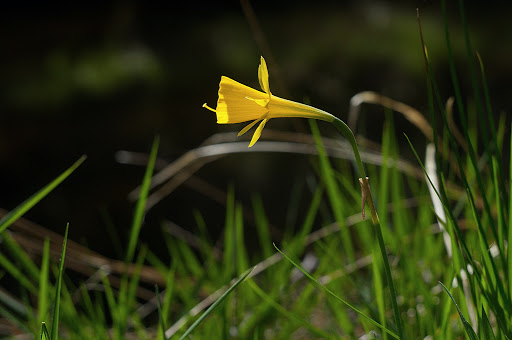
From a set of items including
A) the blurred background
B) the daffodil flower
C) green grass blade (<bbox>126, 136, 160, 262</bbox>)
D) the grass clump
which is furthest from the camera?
the blurred background

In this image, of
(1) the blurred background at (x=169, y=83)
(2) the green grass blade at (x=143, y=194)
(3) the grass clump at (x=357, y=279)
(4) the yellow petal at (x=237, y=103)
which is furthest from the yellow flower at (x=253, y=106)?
(1) the blurred background at (x=169, y=83)

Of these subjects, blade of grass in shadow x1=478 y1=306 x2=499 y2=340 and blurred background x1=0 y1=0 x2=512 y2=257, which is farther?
blurred background x1=0 y1=0 x2=512 y2=257

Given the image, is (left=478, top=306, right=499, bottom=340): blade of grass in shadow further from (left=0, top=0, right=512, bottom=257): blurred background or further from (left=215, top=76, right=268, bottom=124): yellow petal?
(left=0, top=0, right=512, bottom=257): blurred background

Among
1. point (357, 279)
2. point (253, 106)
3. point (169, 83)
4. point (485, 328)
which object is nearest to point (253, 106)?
point (253, 106)

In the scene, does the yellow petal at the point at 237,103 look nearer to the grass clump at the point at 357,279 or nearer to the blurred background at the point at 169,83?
the grass clump at the point at 357,279

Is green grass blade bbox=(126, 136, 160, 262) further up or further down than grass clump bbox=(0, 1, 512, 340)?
further up

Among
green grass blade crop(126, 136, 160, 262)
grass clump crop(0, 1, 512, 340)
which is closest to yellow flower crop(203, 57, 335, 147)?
grass clump crop(0, 1, 512, 340)

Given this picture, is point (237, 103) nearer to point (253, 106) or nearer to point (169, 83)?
point (253, 106)

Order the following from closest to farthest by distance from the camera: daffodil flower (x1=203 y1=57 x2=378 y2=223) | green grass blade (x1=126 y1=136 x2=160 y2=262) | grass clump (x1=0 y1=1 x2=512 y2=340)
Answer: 1. daffodil flower (x1=203 y1=57 x2=378 y2=223)
2. grass clump (x1=0 y1=1 x2=512 y2=340)
3. green grass blade (x1=126 y1=136 x2=160 y2=262)
